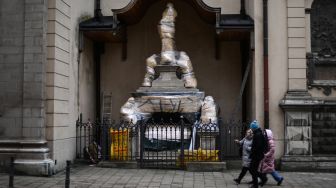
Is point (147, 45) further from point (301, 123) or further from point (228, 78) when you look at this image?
point (301, 123)

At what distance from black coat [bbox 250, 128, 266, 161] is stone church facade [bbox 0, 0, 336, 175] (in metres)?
3.51

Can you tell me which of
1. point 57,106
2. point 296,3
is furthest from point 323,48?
point 57,106

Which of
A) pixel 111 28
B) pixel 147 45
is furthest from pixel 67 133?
pixel 147 45

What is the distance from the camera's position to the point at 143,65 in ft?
58.6

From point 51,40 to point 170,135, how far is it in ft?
15.4

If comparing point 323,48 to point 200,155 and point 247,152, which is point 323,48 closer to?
point 200,155

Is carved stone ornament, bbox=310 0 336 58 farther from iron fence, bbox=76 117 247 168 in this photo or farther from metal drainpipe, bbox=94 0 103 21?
metal drainpipe, bbox=94 0 103 21

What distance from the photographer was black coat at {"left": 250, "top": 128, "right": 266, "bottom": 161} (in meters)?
10.2

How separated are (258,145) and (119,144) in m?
5.10

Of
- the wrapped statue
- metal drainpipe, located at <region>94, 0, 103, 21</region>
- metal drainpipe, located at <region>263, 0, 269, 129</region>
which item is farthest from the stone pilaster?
metal drainpipe, located at <region>263, 0, 269, 129</region>

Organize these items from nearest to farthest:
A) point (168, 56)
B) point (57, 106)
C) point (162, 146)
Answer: point (57, 106) < point (162, 146) < point (168, 56)

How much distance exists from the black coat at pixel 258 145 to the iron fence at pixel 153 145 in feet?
9.73

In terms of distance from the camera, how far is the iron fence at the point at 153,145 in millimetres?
13492

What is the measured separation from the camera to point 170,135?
14.5 meters
